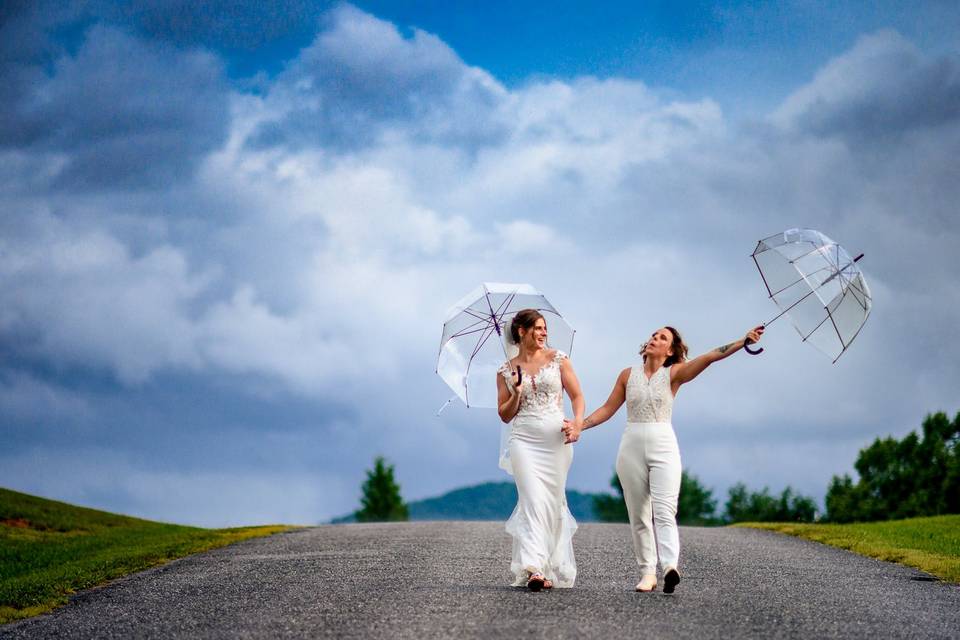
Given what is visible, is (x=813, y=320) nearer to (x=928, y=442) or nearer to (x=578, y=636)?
(x=578, y=636)

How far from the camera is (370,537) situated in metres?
17.4

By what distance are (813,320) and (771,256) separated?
834mm

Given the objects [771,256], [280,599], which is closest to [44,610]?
[280,599]

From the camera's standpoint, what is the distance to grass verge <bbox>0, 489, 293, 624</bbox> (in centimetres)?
1261

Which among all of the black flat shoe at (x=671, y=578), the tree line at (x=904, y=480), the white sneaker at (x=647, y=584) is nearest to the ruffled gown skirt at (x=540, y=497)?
the white sneaker at (x=647, y=584)

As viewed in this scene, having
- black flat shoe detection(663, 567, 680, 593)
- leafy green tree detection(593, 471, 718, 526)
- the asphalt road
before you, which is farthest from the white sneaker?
leafy green tree detection(593, 471, 718, 526)

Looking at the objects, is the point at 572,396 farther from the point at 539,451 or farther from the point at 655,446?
the point at 655,446

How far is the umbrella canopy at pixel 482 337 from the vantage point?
35.5ft

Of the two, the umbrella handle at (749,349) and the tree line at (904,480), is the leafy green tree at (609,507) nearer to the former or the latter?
the tree line at (904,480)

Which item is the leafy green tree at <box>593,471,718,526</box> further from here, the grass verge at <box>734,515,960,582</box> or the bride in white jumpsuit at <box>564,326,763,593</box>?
the bride in white jumpsuit at <box>564,326,763,593</box>

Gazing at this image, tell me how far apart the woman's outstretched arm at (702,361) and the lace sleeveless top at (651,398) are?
0.36ft

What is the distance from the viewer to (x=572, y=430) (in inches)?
389

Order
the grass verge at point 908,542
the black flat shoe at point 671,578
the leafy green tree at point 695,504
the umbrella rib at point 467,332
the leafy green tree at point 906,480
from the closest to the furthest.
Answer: the black flat shoe at point 671,578 < the umbrella rib at point 467,332 < the grass verge at point 908,542 < the leafy green tree at point 906,480 < the leafy green tree at point 695,504

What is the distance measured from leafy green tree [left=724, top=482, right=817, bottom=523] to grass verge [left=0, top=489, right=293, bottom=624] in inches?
1889
